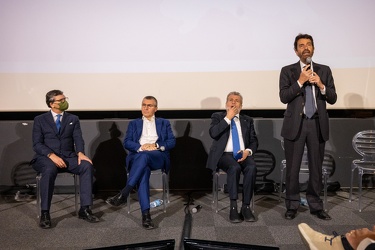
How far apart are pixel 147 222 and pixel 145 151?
2.18 feet

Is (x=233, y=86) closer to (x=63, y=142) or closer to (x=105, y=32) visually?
(x=105, y=32)

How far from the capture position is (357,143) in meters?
4.02

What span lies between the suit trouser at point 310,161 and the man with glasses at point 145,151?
1.12 meters

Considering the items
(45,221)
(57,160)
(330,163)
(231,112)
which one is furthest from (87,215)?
(330,163)

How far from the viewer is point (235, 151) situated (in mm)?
3715

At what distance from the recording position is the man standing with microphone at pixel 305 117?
3.37 m

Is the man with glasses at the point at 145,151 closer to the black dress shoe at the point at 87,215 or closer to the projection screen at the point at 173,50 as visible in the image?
the black dress shoe at the point at 87,215

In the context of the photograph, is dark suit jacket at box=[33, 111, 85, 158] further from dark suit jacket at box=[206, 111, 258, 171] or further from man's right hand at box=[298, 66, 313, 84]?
man's right hand at box=[298, 66, 313, 84]

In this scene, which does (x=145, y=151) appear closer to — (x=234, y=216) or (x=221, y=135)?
(x=221, y=135)

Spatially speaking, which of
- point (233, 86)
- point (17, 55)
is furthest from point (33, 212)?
point (233, 86)

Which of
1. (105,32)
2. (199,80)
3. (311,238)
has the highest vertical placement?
(105,32)

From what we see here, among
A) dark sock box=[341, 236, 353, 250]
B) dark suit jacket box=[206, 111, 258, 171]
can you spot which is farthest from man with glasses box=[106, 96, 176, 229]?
dark sock box=[341, 236, 353, 250]

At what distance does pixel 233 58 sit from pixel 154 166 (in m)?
1.52

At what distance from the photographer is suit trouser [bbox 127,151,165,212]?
341cm
